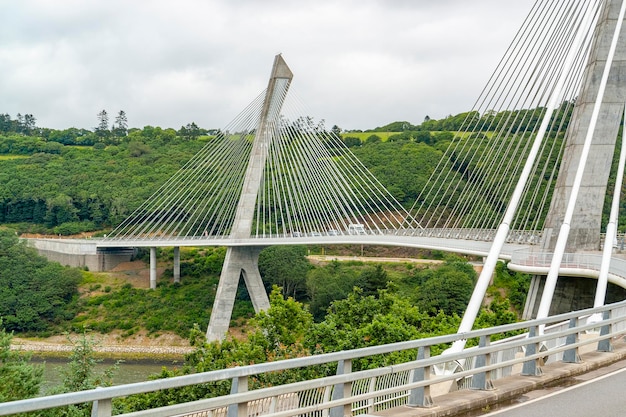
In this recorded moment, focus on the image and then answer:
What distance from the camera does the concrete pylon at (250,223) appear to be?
5347 centimetres

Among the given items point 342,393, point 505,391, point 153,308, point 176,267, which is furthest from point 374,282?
point 342,393

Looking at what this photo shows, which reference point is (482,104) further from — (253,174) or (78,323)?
(78,323)

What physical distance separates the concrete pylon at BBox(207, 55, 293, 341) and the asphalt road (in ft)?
144

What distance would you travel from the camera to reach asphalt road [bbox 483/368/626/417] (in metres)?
8.52

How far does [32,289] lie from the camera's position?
62.9 m

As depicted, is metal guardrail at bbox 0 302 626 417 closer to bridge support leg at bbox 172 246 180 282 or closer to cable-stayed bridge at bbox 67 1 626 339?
cable-stayed bridge at bbox 67 1 626 339

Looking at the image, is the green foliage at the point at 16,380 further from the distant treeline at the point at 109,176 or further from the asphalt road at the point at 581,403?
the distant treeline at the point at 109,176

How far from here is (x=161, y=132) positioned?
395 ft

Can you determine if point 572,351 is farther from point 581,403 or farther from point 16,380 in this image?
point 16,380

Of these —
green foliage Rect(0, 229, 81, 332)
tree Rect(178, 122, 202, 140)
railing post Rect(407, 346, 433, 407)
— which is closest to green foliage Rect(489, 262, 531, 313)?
green foliage Rect(0, 229, 81, 332)

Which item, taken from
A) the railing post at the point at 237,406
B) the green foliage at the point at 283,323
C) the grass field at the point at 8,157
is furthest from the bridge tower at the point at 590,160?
the grass field at the point at 8,157

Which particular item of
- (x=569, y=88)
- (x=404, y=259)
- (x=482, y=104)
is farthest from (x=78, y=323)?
(x=569, y=88)

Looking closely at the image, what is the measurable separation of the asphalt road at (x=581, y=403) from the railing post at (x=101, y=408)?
15.4 ft

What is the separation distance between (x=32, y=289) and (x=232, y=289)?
20014 millimetres
